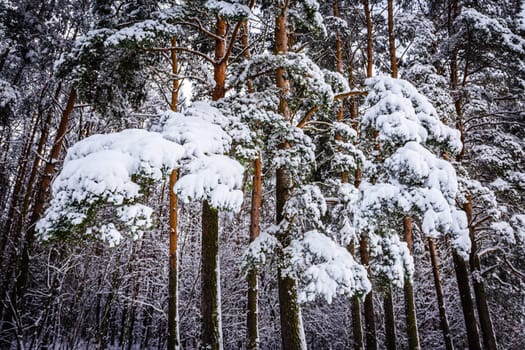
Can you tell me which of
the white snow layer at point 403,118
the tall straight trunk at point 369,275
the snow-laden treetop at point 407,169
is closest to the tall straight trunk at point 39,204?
the snow-laden treetop at point 407,169

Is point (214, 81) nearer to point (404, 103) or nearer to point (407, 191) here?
point (404, 103)

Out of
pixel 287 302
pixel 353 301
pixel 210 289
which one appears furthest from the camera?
pixel 353 301

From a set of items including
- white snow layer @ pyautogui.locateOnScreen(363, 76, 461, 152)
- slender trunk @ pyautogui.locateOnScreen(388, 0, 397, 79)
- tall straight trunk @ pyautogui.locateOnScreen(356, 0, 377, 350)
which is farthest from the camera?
tall straight trunk @ pyautogui.locateOnScreen(356, 0, 377, 350)

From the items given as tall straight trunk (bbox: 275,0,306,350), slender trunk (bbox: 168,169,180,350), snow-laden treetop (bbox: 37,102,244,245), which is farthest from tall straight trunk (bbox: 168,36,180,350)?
snow-laden treetop (bbox: 37,102,244,245)

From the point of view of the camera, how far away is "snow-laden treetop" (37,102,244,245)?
12.5 feet

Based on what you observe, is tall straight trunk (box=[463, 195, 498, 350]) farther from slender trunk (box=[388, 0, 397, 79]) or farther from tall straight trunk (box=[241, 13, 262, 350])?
tall straight trunk (box=[241, 13, 262, 350])

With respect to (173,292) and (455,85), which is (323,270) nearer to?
(173,292)

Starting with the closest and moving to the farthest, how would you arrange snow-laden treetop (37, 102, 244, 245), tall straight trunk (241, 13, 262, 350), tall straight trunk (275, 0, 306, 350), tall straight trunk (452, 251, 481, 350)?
snow-laden treetop (37, 102, 244, 245)
tall straight trunk (275, 0, 306, 350)
tall straight trunk (241, 13, 262, 350)
tall straight trunk (452, 251, 481, 350)

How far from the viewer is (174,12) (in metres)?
6.36

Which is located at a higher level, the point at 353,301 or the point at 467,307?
the point at 353,301

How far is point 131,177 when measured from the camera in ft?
13.5

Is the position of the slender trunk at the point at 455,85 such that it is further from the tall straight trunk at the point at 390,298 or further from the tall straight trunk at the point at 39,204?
the tall straight trunk at the point at 39,204

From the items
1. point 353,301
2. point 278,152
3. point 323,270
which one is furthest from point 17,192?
point 353,301

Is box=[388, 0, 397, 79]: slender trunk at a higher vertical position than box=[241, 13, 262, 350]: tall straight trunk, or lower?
higher
